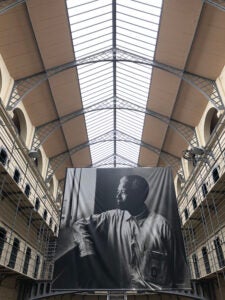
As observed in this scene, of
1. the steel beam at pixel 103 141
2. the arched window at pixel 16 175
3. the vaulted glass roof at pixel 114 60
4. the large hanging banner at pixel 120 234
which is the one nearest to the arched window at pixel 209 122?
the vaulted glass roof at pixel 114 60

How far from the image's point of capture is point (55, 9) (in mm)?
11445

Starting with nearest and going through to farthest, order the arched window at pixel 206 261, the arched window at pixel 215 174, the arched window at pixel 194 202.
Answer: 1. the arched window at pixel 215 174
2. the arched window at pixel 206 261
3. the arched window at pixel 194 202

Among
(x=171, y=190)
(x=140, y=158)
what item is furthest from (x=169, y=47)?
(x=140, y=158)

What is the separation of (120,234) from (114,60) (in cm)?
933

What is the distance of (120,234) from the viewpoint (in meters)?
9.22

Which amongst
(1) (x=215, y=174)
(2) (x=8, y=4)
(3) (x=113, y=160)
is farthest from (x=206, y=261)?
(2) (x=8, y=4)

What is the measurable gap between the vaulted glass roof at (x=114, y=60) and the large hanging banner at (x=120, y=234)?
7069 mm

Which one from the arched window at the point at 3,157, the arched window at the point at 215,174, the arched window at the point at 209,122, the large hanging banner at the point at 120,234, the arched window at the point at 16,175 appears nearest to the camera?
the large hanging banner at the point at 120,234

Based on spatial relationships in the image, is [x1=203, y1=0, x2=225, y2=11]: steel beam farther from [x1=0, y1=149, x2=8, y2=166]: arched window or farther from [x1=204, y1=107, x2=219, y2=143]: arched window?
[x1=0, y1=149, x2=8, y2=166]: arched window

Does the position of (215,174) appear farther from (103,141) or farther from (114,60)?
(103,141)

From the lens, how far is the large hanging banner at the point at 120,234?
8.61 m

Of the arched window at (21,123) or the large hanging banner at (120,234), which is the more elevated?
the arched window at (21,123)

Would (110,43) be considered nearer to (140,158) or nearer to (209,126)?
(209,126)

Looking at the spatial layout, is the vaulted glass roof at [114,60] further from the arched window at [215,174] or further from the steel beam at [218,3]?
the arched window at [215,174]
